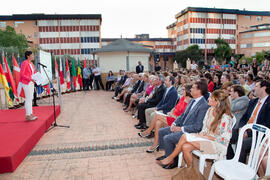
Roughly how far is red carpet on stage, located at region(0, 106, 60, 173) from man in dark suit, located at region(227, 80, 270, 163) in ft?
11.6

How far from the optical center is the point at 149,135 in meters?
4.84

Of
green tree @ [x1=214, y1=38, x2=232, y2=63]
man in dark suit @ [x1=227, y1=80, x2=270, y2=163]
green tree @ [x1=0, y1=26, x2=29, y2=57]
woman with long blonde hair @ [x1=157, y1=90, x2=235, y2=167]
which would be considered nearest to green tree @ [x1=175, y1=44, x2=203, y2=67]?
green tree @ [x1=214, y1=38, x2=232, y2=63]

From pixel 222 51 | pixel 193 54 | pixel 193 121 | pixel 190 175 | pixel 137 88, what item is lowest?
pixel 190 175

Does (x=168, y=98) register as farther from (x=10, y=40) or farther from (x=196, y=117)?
(x=10, y=40)

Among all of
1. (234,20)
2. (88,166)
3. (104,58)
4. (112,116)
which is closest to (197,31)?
(234,20)

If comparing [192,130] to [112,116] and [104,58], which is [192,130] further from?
[104,58]

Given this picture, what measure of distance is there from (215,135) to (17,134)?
3963mm

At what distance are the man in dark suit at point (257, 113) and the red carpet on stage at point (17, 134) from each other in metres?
3.53

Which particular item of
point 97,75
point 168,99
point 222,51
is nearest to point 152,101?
point 168,99

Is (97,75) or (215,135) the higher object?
(97,75)

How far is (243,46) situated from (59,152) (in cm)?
5794

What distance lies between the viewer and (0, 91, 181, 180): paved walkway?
3.34 m

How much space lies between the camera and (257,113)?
3367 millimetres

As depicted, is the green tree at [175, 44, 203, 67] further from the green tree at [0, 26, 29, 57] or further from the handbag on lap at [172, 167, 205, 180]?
the handbag on lap at [172, 167, 205, 180]
